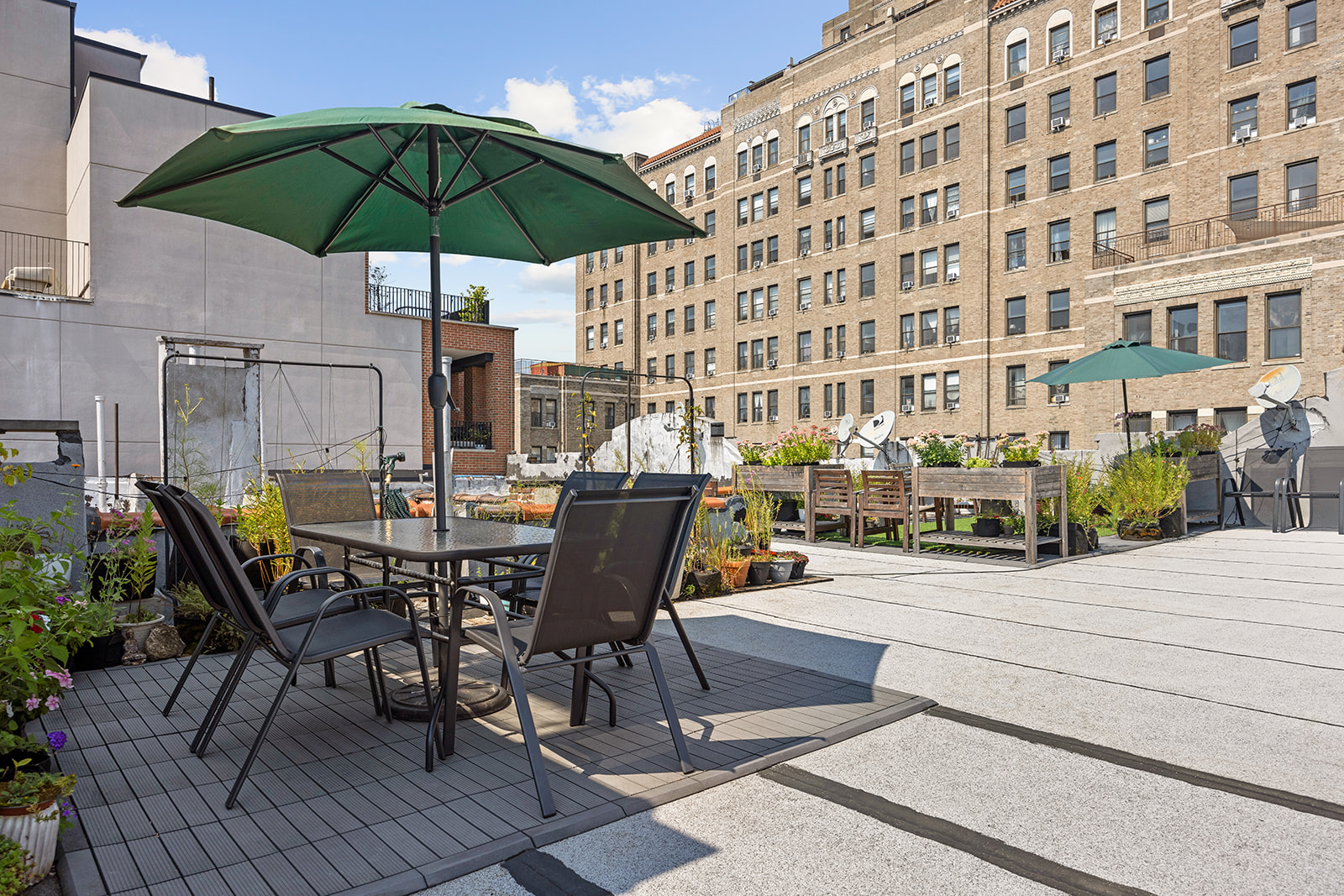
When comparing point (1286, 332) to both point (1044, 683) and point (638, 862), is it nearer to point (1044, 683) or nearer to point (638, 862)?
point (1044, 683)

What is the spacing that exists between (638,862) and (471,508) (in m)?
5.51

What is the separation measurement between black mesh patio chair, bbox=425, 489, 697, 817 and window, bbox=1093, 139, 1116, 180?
32.7 metres

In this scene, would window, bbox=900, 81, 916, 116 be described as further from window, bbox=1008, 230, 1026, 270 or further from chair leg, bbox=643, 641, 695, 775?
chair leg, bbox=643, 641, 695, 775

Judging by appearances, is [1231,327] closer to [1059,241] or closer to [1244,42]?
[1059,241]

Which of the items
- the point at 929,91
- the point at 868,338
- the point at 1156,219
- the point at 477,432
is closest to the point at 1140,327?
the point at 1156,219

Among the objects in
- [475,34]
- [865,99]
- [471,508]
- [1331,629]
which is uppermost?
[865,99]

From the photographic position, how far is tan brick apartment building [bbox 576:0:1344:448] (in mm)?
24000

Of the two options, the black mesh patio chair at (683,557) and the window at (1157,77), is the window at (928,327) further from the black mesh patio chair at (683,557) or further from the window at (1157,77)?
the black mesh patio chair at (683,557)

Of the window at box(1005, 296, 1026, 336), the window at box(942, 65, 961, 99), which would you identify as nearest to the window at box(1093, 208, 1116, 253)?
the window at box(1005, 296, 1026, 336)

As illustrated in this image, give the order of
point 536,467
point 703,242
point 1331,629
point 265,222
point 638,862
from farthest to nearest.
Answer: point 703,242
point 536,467
point 1331,629
point 265,222
point 638,862

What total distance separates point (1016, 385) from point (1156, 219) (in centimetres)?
755

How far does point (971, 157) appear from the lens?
33219 millimetres

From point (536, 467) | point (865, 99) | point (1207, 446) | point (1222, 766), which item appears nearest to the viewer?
point (1222, 766)

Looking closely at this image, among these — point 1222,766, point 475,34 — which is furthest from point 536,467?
point 1222,766
